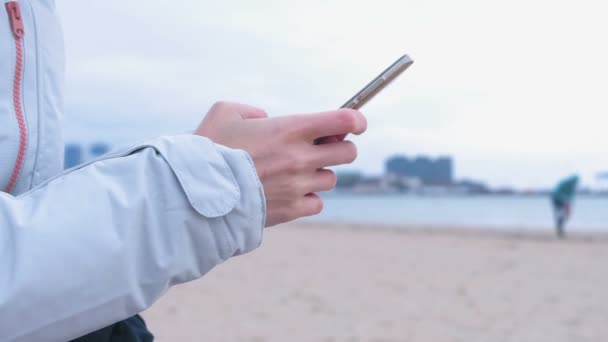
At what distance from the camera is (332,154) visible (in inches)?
32.4

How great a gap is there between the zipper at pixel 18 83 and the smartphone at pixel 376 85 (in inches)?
18.0

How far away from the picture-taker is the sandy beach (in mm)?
4453

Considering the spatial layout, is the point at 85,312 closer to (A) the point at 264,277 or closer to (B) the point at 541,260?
(A) the point at 264,277

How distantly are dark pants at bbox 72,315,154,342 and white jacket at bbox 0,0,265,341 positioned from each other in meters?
0.18

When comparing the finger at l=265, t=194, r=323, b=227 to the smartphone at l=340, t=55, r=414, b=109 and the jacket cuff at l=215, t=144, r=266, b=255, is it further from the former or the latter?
the smartphone at l=340, t=55, r=414, b=109

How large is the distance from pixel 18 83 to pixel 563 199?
1417cm

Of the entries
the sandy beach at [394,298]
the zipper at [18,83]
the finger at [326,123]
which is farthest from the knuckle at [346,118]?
the sandy beach at [394,298]

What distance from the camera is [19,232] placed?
2.17 feet

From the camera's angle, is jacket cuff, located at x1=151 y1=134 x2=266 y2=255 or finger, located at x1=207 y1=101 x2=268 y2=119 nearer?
jacket cuff, located at x1=151 y1=134 x2=266 y2=255

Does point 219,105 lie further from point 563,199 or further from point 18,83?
point 563,199

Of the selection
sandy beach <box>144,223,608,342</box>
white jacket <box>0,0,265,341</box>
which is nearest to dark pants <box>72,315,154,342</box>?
Answer: white jacket <box>0,0,265,341</box>

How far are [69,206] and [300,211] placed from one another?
0.32 meters

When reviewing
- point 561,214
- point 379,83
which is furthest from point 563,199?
point 379,83

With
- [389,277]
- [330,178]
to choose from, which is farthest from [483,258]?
[330,178]
